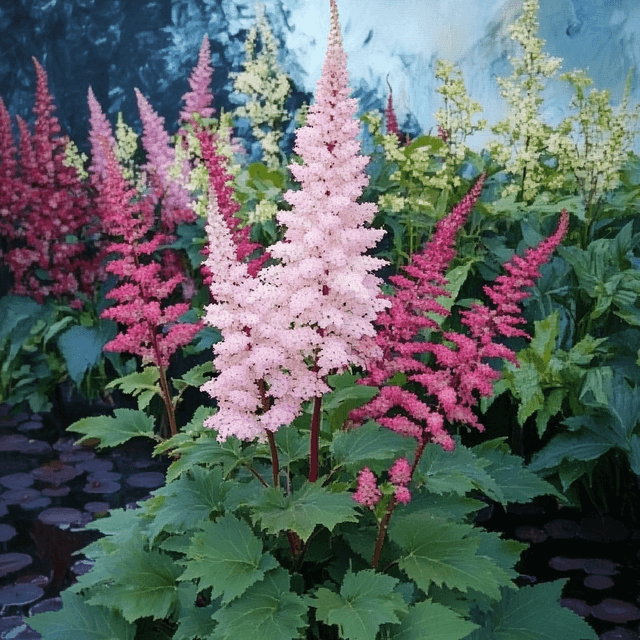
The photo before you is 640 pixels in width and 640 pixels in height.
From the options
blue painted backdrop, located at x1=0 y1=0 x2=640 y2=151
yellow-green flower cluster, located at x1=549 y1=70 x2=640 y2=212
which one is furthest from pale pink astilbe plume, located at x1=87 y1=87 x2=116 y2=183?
yellow-green flower cluster, located at x1=549 y1=70 x2=640 y2=212

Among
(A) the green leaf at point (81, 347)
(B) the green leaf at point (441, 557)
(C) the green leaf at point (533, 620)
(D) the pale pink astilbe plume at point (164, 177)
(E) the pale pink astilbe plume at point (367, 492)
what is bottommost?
(C) the green leaf at point (533, 620)

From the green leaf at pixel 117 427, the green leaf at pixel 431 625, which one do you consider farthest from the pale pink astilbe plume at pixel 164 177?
the green leaf at pixel 431 625

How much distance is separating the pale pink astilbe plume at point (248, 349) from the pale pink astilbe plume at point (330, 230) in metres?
0.04

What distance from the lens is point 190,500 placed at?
59.2 inches

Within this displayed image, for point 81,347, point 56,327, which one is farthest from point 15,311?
point 81,347

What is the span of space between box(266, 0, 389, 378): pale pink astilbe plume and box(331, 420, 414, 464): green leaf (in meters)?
0.20

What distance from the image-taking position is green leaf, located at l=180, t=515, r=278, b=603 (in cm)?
125

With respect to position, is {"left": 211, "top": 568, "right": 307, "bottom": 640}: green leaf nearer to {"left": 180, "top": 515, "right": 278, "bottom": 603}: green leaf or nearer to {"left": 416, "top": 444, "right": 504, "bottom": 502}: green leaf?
{"left": 180, "top": 515, "right": 278, "bottom": 603}: green leaf

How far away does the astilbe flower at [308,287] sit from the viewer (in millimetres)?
1200

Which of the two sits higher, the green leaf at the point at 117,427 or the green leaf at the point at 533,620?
the green leaf at the point at 117,427

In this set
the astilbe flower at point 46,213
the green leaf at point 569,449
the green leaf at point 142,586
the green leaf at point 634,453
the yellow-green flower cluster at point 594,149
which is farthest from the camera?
the astilbe flower at point 46,213

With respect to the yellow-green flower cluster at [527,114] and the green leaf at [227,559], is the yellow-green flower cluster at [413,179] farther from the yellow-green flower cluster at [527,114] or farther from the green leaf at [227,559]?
the green leaf at [227,559]

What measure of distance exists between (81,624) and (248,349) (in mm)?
739

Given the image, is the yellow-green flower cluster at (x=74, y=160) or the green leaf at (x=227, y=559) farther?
the yellow-green flower cluster at (x=74, y=160)
